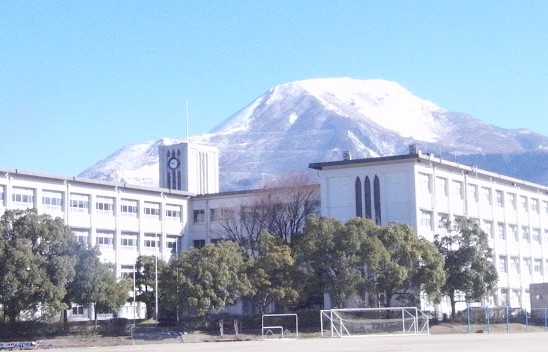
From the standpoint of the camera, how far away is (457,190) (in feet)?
308

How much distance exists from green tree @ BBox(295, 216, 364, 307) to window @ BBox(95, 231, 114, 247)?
22.7 meters

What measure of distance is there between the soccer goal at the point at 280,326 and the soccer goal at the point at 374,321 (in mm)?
2590

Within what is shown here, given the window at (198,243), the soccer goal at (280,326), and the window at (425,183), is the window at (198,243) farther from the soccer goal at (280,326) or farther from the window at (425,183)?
the window at (425,183)

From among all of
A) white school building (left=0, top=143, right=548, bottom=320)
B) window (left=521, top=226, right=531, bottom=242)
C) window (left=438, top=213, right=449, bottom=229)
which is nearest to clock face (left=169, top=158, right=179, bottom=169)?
white school building (left=0, top=143, right=548, bottom=320)

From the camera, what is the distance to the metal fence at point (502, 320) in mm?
75562

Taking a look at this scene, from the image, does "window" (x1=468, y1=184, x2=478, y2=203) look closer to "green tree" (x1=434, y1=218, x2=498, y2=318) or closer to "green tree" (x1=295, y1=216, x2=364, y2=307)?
"green tree" (x1=434, y1=218, x2=498, y2=318)

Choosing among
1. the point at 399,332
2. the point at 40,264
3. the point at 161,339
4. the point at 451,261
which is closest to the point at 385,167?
the point at 451,261

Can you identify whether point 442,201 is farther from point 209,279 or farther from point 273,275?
point 209,279

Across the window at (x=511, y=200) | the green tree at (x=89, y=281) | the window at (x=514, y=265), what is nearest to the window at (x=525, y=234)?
the window at (x=511, y=200)

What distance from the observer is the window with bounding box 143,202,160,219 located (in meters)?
94.3

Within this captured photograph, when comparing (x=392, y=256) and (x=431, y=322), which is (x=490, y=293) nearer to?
(x=431, y=322)

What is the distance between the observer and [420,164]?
86.8 meters

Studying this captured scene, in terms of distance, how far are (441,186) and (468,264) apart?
15.2 meters

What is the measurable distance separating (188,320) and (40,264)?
47.6 ft
